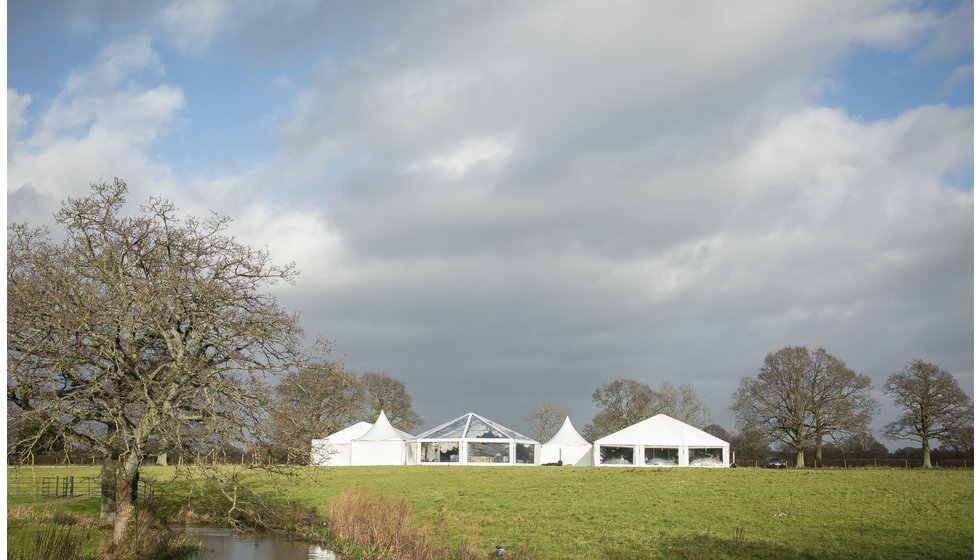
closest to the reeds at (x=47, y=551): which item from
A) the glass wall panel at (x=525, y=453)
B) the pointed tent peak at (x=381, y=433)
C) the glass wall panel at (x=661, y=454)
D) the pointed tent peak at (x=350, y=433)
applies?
the pointed tent peak at (x=381, y=433)

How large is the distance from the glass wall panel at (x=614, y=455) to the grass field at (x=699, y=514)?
19713 millimetres

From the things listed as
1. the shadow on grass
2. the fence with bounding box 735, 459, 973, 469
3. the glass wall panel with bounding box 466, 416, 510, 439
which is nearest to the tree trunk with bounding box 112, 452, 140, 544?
the shadow on grass

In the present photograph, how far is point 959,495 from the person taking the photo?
25062mm

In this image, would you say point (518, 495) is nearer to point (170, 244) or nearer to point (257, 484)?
point (257, 484)

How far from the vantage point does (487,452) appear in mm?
56469

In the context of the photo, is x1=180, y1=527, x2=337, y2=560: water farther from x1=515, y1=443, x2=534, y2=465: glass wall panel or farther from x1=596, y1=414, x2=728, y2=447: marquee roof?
x1=596, y1=414, x2=728, y2=447: marquee roof

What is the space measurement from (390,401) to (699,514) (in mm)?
54558

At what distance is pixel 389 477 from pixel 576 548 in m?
23.8

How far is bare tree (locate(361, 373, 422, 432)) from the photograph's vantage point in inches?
2872

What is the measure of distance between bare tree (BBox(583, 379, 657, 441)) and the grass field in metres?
36.8

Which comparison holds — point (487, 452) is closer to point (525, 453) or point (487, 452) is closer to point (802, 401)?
point (525, 453)

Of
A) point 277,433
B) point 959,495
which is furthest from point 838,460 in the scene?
point 277,433

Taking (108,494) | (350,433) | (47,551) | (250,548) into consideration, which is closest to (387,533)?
(250,548)

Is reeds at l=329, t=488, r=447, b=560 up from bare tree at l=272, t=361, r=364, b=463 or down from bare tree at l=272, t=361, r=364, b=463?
down
